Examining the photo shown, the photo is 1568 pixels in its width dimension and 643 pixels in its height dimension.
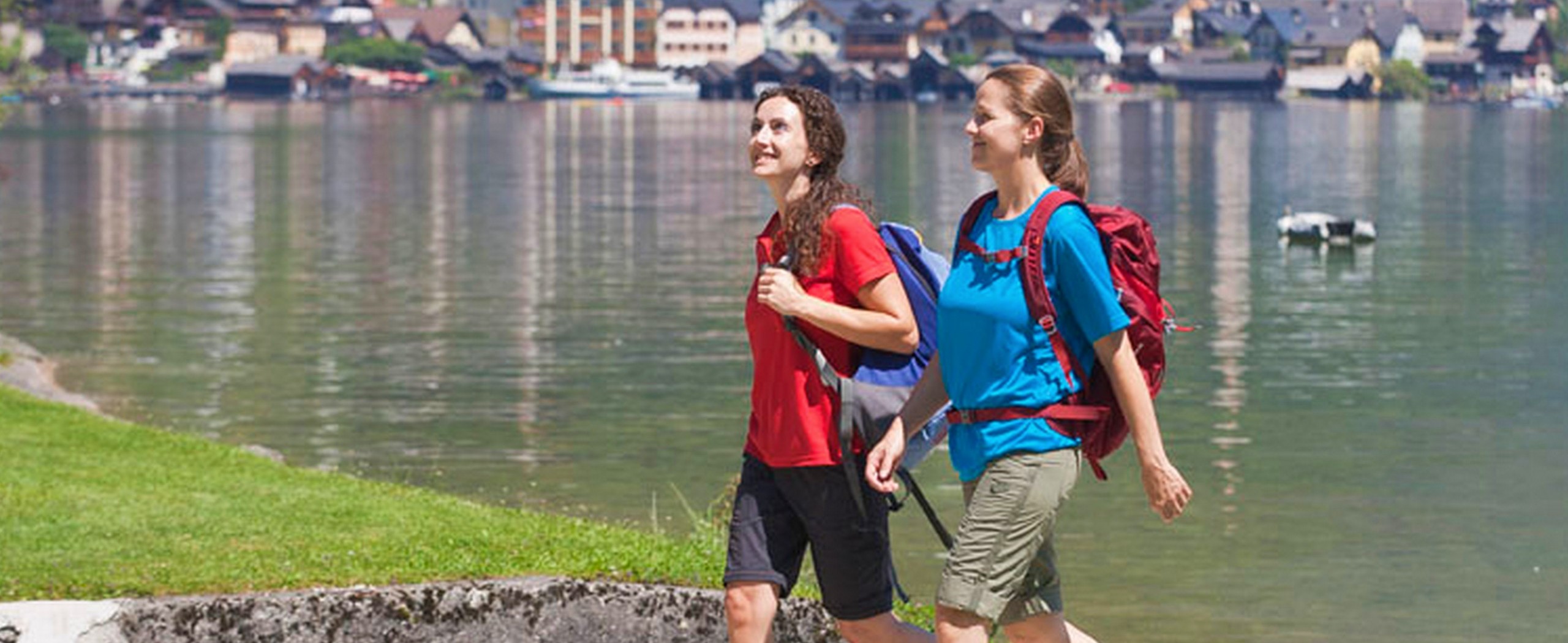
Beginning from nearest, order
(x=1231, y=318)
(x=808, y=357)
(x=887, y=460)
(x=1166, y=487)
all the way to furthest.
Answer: (x=1166, y=487) < (x=887, y=460) < (x=808, y=357) < (x=1231, y=318)

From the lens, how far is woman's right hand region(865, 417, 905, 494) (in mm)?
7605

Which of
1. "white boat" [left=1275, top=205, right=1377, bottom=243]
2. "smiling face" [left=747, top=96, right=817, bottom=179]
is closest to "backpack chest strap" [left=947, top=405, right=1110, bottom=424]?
"smiling face" [left=747, top=96, right=817, bottom=179]

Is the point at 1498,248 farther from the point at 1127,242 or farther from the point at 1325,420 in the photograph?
the point at 1127,242

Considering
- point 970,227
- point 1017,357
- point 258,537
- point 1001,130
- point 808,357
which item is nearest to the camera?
point 1017,357

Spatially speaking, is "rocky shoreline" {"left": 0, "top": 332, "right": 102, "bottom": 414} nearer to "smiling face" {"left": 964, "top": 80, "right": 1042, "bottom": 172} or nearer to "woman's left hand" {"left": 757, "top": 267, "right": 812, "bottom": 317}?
"woman's left hand" {"left": 757, "top": 267, "right": 812, "bottom": 317}

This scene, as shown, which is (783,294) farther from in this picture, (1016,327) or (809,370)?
(1016,327)

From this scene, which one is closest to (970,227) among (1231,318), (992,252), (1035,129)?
(992,252)

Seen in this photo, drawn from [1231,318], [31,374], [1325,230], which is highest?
[1325,230]

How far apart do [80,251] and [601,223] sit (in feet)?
45.9

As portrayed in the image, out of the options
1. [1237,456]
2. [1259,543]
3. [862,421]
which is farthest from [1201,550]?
[862,421]

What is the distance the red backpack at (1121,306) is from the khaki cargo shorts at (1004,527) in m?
0.11

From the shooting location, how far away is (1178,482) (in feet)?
23.6

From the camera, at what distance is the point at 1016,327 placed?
7.25 metres

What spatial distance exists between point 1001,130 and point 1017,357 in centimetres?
67
